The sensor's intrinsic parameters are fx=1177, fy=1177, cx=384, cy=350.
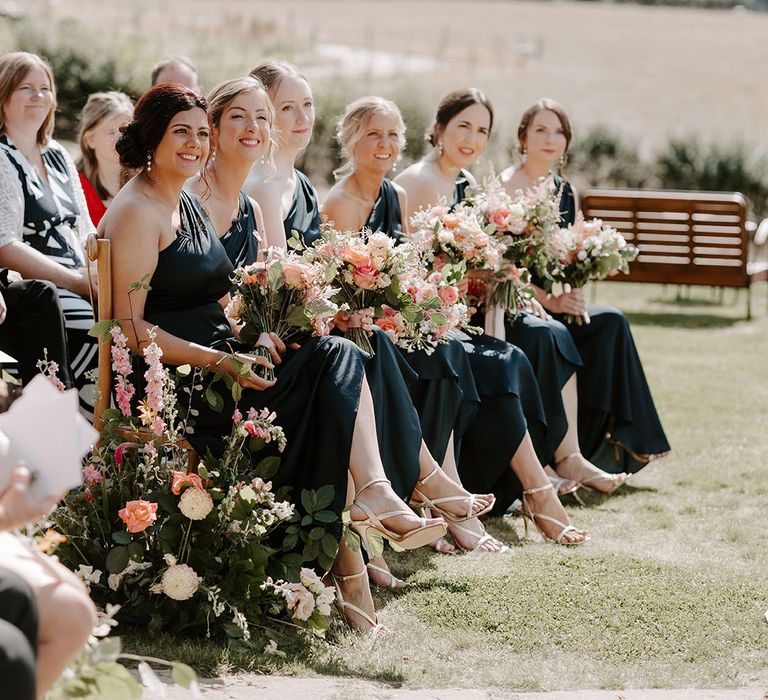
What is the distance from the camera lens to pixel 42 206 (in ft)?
18.6

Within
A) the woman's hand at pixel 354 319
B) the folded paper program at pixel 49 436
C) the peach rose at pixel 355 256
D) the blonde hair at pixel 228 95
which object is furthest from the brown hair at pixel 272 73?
the folded paper program at pixel 49 436

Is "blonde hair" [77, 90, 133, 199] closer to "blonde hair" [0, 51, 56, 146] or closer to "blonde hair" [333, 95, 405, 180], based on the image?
"blonde hair" [0, 51, 56, 146]

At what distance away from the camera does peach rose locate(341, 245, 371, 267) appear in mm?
4695

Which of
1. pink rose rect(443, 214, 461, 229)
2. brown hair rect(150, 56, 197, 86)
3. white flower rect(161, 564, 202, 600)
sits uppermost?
brown hair rect(150, 56, 197, 86)

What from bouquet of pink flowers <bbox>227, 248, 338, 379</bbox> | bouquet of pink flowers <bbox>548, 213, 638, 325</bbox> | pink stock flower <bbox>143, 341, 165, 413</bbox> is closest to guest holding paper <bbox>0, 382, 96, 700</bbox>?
pink stock flower <bbox>143, 341, 165, 413</bbox>

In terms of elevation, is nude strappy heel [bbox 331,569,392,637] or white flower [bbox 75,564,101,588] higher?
white flower [bbox 75,564,101,588]

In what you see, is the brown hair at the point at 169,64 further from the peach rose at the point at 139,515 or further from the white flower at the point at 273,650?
the white flower at the point at 273,650

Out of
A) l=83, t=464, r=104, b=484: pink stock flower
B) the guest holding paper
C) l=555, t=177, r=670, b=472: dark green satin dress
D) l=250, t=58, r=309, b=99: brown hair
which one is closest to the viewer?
the guest holding paper

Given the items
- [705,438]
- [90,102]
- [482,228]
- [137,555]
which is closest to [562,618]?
[137,555]

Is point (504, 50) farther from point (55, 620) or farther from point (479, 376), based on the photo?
point (55, 620)

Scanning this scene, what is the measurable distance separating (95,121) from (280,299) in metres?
2.76

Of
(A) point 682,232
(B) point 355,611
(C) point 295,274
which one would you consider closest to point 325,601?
(B) point 355,611

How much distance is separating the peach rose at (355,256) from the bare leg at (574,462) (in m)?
2.18

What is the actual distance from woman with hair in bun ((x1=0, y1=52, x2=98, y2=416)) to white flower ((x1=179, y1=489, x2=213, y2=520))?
57.6 inches
